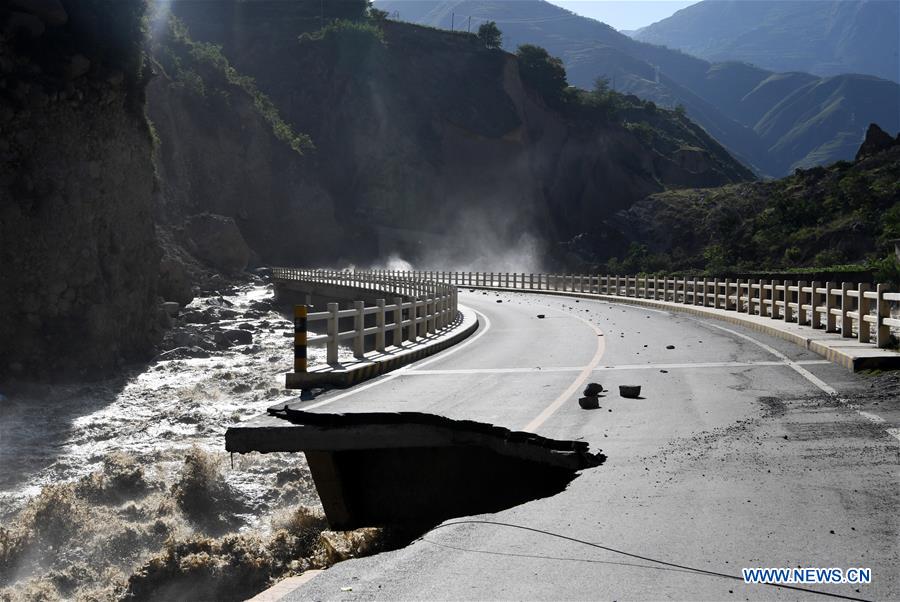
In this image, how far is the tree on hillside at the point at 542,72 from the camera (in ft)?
470

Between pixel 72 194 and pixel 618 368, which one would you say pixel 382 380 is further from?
pixel 72 194

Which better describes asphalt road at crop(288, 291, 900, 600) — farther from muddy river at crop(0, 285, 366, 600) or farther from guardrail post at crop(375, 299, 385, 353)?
muddy river at crop(0, 285, 366, 600)

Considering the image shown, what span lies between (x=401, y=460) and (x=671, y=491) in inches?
143

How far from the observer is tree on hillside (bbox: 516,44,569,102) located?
143 metres

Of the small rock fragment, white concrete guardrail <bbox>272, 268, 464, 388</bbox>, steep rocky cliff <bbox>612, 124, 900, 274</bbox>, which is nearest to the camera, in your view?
the small rock fragment

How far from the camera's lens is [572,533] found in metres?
6.42

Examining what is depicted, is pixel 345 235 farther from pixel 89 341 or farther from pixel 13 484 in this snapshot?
pixel 13 484

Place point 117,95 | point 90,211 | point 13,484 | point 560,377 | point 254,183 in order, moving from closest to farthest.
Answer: point 560,377 < point 13,484 < point 90,211 < point 117,95 < point 254,183

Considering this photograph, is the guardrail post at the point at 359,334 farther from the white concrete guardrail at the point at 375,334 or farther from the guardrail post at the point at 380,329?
the guardrail post at the point at 380,329

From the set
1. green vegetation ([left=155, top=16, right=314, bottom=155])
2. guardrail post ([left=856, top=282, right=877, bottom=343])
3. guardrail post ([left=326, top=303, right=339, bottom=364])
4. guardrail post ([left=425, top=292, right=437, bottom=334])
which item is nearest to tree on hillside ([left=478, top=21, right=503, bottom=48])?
green vegetation ([left=155, top=16, right=314, bottom=155])

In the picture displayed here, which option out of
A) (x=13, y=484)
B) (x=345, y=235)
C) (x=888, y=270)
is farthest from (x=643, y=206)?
(x=13, y=484)

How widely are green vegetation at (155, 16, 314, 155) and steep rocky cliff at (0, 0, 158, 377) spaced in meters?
53.8

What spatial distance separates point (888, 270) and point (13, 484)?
33.7 m

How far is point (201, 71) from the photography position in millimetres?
96312
